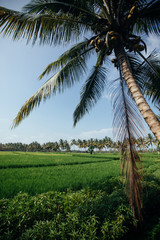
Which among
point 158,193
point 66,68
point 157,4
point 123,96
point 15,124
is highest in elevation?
point 157,4

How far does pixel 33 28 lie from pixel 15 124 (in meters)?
1.94

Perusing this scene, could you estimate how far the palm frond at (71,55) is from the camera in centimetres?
281

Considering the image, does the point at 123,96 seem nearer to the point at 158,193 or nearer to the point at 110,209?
the point at 110,209

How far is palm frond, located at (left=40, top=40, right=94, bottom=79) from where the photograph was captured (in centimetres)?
281

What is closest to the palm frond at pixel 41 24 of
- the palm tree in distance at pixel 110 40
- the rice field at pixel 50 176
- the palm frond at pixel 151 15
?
the palm tree in distance at pixel 110 40

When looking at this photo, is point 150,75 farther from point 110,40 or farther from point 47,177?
point 47,177

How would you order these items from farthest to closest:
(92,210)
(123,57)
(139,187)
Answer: (92,210) < (123,57) < (139,187)

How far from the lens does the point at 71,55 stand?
294cm

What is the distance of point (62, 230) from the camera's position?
1.69m

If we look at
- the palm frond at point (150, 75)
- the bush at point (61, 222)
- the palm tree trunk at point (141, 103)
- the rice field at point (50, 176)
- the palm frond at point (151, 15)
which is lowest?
the rice field at point (50, 176)

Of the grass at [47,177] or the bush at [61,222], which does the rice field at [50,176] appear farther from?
the bush at [61,222]

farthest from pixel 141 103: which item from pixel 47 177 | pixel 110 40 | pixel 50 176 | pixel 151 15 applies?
pixel 50 176

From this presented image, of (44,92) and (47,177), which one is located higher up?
(44,92)

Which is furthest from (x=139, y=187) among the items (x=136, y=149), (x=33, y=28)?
(x=33, y=28)
